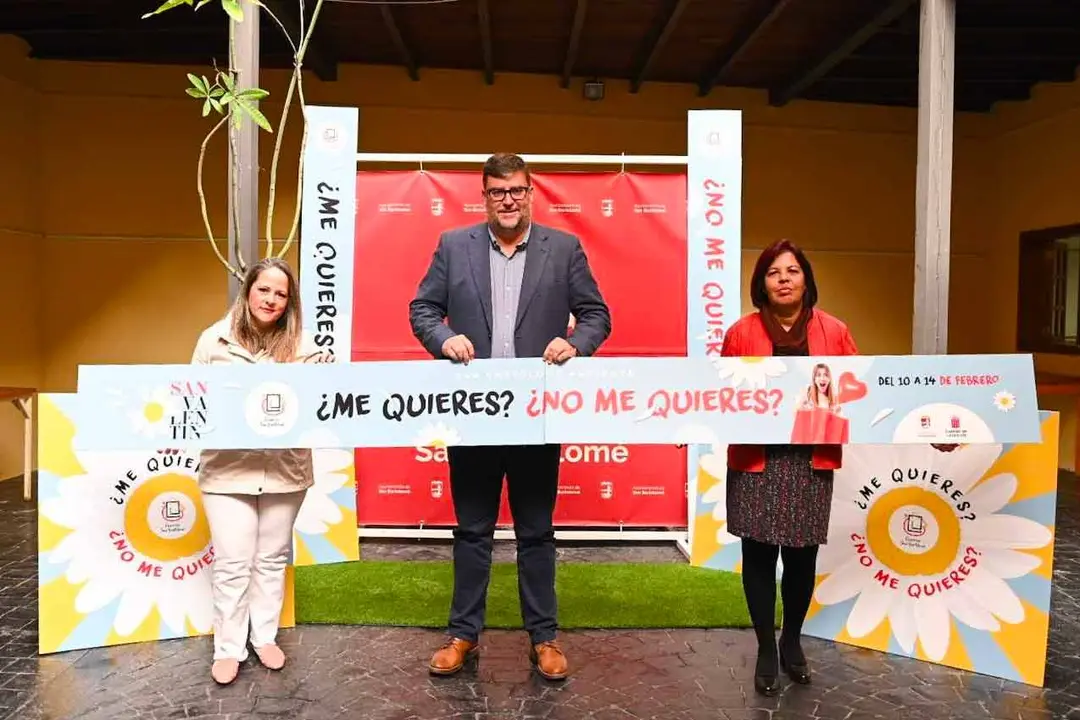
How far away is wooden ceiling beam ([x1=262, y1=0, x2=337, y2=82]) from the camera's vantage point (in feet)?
18.0

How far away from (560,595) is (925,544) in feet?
4.78

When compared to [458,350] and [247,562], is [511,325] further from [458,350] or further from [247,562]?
[247,562]

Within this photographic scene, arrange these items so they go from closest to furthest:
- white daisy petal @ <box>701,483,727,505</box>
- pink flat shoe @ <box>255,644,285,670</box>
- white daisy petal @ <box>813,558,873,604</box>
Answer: pink flat shoe @ <box>255,644,285,670</box> → white daisy petal @ <box>813,558,873,604</box> → white daisy petal @ <box>701,483,727,505</box>

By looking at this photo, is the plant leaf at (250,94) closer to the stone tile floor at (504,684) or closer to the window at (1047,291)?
the stone tile floor at (504,684)

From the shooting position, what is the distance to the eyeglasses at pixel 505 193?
A: 2.40 m

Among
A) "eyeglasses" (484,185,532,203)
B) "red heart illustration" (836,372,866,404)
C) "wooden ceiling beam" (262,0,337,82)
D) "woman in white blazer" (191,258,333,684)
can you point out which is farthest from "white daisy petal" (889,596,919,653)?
"wooden ceiling beam" (262,0,337,82)

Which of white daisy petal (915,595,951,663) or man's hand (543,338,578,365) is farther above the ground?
man's hand (543,338,578,365)

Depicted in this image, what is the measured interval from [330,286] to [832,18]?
423 centimetres

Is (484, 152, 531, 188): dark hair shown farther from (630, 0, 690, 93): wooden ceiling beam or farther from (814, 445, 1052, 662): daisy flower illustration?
(630, 0, 690, 93): wooden ceiling beam

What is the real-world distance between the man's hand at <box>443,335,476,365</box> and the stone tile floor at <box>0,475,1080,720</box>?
1040 mm

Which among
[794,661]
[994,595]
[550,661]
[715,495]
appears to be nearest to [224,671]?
[550,661]

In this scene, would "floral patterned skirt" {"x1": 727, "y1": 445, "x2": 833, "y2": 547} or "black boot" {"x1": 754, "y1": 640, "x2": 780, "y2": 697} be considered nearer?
"floral patterned skirt" {"x1": 727, "y1": 445, "x2": 833, "y2": 547}

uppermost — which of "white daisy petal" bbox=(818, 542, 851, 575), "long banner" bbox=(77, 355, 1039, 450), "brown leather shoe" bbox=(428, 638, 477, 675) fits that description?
"long banner" bbox=(77, 355, 1039, 450)

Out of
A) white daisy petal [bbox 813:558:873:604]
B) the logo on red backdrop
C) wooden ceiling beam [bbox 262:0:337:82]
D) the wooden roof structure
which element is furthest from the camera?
the wooden roof structure
